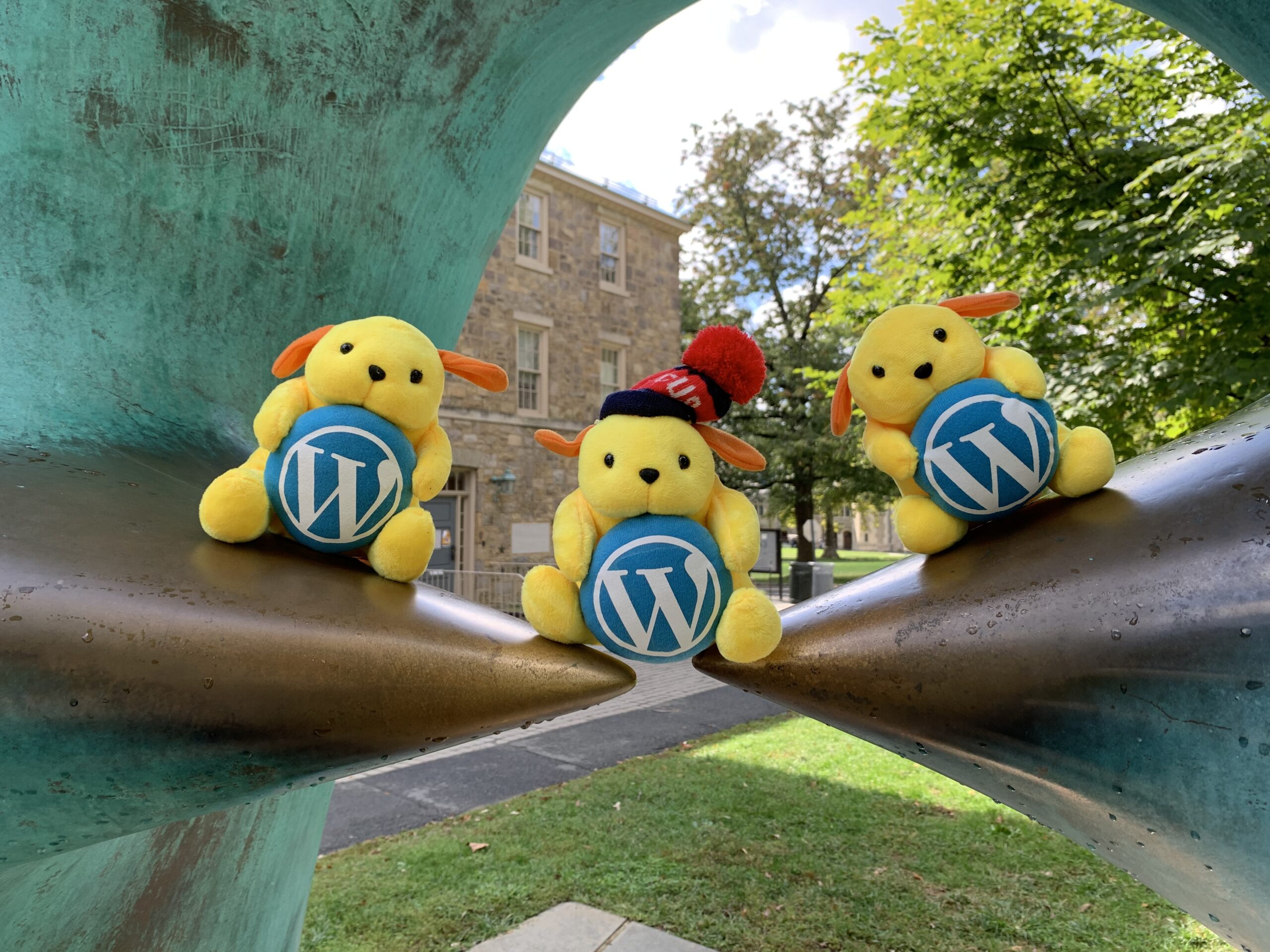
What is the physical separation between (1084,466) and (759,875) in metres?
3.92

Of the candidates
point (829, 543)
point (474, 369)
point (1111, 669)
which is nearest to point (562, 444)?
point (474, 369)

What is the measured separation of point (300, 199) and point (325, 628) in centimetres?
88

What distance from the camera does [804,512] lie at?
21969 millimetres

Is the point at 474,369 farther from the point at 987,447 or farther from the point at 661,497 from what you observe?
the point at 987,447

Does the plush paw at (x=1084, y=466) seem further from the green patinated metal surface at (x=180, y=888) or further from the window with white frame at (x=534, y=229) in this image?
the window with white frame at (x=534, y=229)

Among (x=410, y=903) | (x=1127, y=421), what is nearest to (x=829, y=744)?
(x=1127, y=421)

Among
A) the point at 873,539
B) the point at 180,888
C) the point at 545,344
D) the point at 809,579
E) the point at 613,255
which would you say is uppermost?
the point at 613,255

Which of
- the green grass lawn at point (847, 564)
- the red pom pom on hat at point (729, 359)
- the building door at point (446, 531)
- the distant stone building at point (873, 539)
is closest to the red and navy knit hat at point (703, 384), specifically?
the red pom pom on hat at point (729, 359)

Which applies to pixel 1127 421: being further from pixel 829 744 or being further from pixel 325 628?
pixel 325 628

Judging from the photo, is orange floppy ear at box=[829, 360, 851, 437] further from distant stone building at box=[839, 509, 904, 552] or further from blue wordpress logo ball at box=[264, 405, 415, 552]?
distant stone building at box=[839, 509, 904, 552]

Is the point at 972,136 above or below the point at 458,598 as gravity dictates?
above

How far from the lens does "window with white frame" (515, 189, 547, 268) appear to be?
1567 centimetres

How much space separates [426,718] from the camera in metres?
0.96

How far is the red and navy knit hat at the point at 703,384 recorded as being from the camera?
3.59 ft
